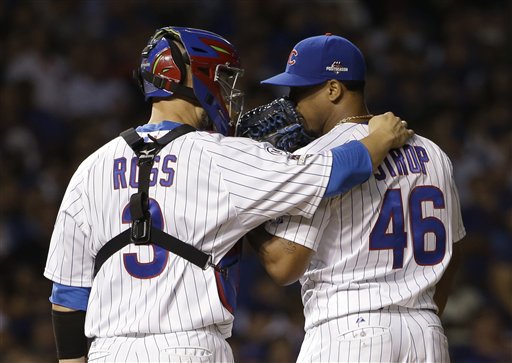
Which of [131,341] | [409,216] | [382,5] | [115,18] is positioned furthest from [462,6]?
[131,341]

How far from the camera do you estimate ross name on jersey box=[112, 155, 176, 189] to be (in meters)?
3.48

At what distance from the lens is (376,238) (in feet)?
12.0

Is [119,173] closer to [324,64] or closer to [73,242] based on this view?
[73,242]

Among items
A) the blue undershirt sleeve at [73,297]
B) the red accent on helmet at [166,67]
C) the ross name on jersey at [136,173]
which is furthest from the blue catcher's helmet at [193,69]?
the blue undershirt sleeve at [73,297]

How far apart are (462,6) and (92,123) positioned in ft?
14.0

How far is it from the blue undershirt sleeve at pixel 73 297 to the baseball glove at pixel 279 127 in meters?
0.90

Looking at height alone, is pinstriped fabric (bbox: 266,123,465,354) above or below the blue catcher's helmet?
below

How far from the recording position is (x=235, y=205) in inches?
136

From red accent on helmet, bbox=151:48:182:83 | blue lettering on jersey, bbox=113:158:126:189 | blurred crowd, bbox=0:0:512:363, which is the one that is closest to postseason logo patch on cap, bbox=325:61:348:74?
red accent on helmet, bbox=151:48:182:83

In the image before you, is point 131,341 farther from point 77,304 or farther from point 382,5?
point 382,5

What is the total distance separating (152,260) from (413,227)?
1.04 m

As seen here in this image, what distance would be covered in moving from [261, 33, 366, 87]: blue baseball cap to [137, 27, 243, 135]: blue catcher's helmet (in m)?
0.31

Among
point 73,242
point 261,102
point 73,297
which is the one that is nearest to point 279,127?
point 73,242

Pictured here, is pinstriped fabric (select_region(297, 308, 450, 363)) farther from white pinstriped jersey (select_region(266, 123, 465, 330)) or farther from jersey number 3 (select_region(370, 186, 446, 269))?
jersey number 3 (select_region(370, 186, 446, 269))
